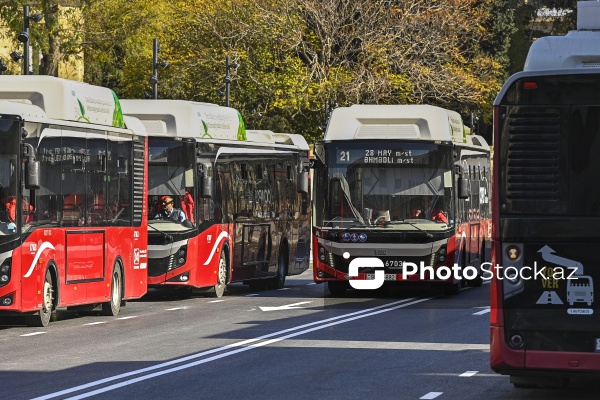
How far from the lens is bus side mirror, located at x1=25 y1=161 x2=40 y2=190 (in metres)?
20.0

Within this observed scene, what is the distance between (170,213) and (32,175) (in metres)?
7.86

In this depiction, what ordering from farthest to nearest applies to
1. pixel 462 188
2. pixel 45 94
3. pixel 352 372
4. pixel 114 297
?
pixel 462 188 → pixel 114 297 → pixel 45 94 → pixel 352 372

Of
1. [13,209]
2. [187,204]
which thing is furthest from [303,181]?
[13,209]

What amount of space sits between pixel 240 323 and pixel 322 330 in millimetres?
1846

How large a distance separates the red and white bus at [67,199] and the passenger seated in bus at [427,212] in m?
4.87

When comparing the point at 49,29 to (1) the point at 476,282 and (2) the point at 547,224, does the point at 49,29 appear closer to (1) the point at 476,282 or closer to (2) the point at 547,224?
(1) the point at 476,282

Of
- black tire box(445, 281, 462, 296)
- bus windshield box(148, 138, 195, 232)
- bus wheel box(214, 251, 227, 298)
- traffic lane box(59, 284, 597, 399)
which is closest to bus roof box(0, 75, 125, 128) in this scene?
traffic lane box(59, 284, 597, 399)

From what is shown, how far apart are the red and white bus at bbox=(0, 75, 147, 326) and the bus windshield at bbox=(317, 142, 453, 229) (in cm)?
361

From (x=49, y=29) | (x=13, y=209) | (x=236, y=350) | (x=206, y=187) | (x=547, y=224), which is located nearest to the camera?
(x=547, y=224)

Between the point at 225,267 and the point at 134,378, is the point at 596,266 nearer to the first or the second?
the point at 134,378

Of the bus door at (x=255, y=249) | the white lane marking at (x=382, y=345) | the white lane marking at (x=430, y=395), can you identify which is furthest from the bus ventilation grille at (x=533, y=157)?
the bus door at (x=255, y=249)

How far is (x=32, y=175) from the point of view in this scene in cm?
1998

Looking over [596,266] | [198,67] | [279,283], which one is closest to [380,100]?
[198,67]

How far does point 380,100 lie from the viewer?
59781 mm
